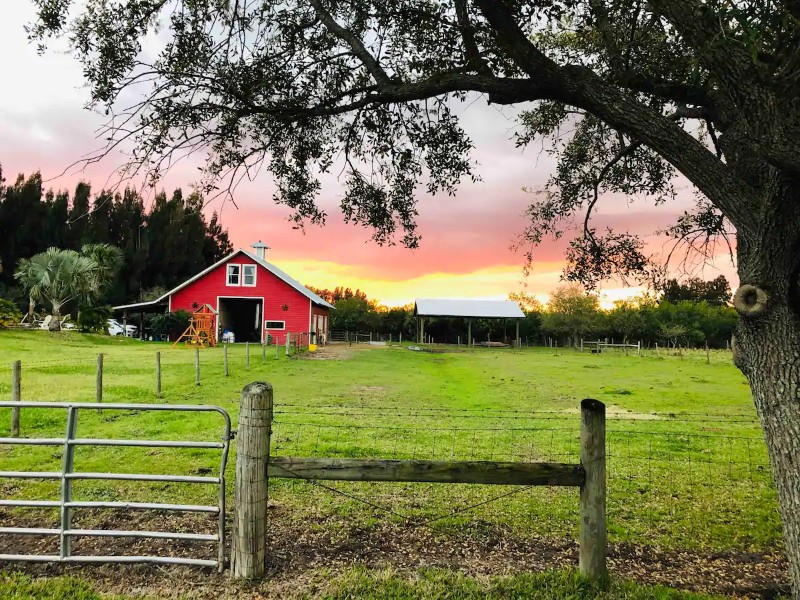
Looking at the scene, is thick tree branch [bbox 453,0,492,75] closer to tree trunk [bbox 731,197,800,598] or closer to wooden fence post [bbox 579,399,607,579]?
tree trunk [bbox 731,197,800,598]

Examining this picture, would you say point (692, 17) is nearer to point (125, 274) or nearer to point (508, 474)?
point (508, 474)

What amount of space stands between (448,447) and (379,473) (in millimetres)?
5342

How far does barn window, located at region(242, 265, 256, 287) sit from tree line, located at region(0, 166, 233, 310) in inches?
482

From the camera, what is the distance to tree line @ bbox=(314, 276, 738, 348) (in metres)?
63.2

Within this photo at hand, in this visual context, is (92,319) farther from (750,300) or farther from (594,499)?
(750,300)

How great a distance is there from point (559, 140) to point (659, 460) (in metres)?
5.83

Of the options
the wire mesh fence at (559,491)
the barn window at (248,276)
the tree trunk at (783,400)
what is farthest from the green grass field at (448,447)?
the barn window at (248,276)

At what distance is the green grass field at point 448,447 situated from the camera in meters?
6.13

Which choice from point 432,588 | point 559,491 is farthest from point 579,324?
point 432,588

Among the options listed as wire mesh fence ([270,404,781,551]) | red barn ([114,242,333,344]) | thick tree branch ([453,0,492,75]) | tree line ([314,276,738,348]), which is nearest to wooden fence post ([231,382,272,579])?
wire mesh fence ([270,404,781,551])

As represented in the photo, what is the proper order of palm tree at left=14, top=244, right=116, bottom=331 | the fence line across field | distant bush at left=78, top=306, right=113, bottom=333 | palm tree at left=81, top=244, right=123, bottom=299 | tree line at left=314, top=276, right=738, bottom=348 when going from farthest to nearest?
tree line at left=314, top=276, right=738, bottom=348 → palm tree at left=81, top=244, right=123, bottom=299 → distant bush at left=78, top=306, right=113, bottom=333 → palm tree at left=14, top=244, right=116, bottom=331 → the fence line across field

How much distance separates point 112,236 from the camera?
65.6 m

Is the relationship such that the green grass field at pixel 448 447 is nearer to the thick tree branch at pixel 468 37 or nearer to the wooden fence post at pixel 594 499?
the wooden fence post at pixel 594 499

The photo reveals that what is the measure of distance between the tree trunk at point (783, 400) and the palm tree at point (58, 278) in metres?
39.3
